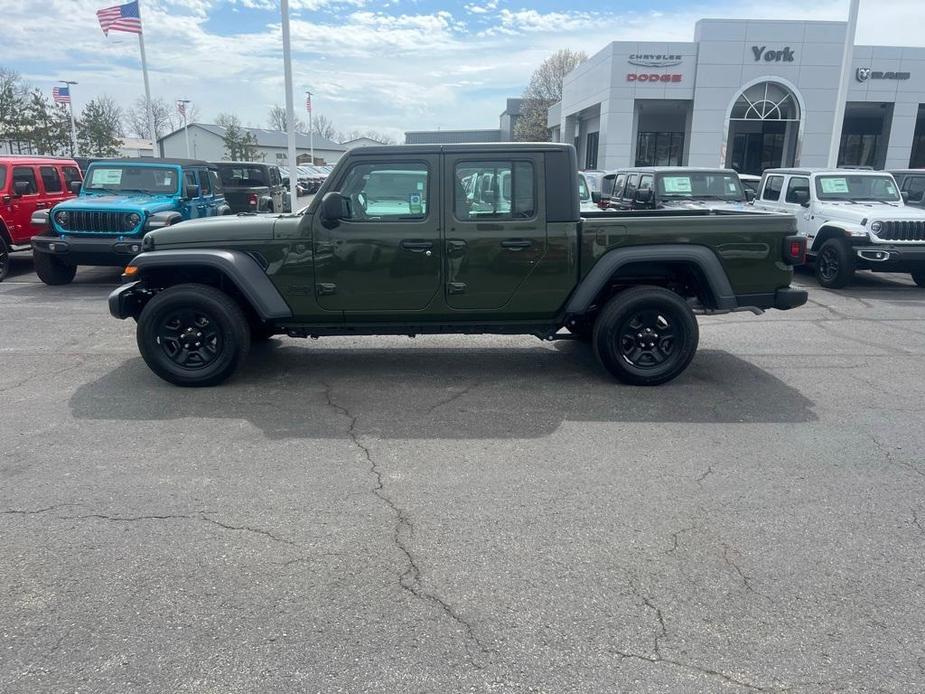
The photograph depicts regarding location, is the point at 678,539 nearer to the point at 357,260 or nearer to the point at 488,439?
the point at 488,439

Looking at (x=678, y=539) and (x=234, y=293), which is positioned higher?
(x=234, y=293)

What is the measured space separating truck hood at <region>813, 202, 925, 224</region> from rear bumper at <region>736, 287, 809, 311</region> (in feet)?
19.4

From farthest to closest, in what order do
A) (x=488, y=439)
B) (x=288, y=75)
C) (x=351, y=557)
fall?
(x=288, y=75), (x=488, y=439), (x=351, y=557)

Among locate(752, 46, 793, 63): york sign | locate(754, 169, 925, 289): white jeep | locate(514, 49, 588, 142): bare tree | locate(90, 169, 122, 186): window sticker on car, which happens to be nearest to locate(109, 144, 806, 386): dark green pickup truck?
locate(754, 169, 925, 289): white jeep

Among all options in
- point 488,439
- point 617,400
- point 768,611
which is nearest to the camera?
point 768,611

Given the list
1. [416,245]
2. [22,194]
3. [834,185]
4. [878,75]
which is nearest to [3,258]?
[22,194]

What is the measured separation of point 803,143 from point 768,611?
31824 millimetres

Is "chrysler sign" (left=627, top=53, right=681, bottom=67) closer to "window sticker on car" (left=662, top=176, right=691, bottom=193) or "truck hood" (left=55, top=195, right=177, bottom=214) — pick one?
"window sticker on car" (left=662, top=176, right=691, bottom=193)

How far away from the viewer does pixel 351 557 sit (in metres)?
3.35

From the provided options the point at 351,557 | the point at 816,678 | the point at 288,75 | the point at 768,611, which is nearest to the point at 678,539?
the point at 768,611

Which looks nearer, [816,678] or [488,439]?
[816,678]

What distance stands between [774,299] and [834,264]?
6.08m

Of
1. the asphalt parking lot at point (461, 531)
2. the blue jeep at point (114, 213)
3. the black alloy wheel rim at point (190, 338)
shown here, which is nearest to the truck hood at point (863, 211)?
the asphalt parking lot at point (461, 531)

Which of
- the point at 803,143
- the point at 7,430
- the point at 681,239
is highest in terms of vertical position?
the point at 803,143
